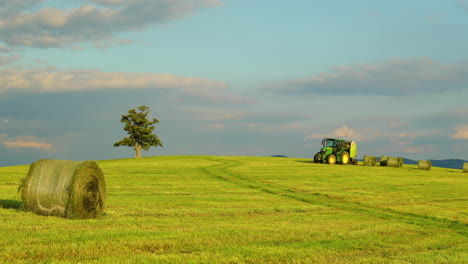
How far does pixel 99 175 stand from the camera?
16.9 m

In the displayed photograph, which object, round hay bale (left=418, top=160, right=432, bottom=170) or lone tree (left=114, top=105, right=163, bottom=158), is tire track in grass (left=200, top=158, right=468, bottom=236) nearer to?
round hay bale (left=418, top=160, right=432, bottom=170)

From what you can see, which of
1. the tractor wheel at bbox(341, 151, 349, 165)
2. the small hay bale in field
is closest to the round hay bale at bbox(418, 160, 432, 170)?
the small hay bale in field

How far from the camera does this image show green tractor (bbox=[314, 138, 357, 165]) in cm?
5138

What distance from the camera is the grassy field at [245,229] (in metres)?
10.5

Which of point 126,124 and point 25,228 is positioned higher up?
point 126,124

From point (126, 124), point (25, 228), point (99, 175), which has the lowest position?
point (25, 228)

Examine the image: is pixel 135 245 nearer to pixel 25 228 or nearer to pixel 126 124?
pixel 25 228

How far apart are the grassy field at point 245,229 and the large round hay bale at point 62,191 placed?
43 cm

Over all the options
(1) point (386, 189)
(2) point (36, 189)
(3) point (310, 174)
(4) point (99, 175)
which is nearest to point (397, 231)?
(4) point (99, 175)

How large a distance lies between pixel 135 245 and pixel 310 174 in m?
28.1

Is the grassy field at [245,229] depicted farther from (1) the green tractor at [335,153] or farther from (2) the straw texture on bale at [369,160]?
(2) the straw texture on bale at [369,160]

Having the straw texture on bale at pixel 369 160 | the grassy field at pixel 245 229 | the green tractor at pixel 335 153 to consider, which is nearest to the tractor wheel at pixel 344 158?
the green tractor at pixel 335 153

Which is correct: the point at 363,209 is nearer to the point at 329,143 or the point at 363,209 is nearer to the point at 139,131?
the point at 329,143

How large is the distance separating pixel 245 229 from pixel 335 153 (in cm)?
3957
